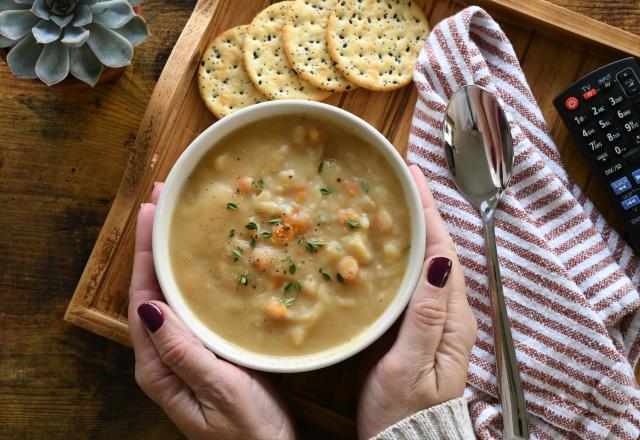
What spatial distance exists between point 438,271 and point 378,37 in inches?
31.9

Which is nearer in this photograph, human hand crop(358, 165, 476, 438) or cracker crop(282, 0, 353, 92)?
human hand crop(358, 165, 476, 438)

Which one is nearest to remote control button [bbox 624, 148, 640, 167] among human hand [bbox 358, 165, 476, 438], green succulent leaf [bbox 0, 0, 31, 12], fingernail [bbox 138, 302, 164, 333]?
human hand [bbox 358, 165, 476, 438]

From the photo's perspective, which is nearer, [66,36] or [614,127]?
[66,36]

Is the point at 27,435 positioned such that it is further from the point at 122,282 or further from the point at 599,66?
the point at 599,66

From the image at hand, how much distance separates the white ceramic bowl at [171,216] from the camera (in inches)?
62.9

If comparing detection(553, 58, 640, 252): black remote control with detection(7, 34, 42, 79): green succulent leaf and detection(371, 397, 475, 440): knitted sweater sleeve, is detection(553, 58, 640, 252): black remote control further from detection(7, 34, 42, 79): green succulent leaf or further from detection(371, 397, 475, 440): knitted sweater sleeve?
detection(7, 34, 42, 79): green succulent leaf

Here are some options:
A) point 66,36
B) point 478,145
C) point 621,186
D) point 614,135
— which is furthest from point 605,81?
point 66,36

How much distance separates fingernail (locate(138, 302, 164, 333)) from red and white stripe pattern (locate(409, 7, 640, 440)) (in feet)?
2.75

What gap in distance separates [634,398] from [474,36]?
1.13 m

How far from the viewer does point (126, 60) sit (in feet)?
5.80

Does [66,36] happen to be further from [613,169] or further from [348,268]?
[613,169]

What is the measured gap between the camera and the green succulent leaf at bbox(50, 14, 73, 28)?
171 centimetres

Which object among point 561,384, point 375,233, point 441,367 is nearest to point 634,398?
point 561,384

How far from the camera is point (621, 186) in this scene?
1860 millimetres
